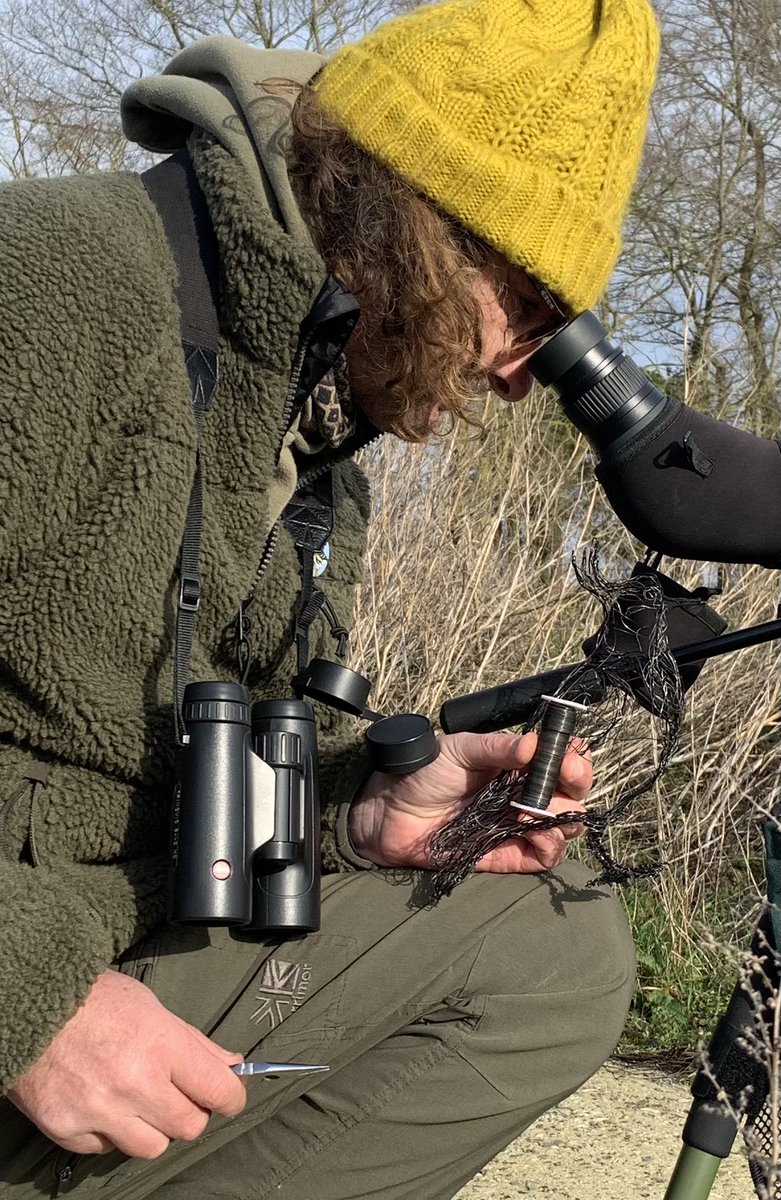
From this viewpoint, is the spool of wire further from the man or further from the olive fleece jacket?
the olive fleece jacket

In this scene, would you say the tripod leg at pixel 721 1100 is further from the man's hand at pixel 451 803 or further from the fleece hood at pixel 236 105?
the fleece hood at pixel 236 105

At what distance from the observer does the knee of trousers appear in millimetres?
1709

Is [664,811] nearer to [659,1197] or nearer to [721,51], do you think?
[659,1197]

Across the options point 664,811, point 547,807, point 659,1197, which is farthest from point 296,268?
point 664,811

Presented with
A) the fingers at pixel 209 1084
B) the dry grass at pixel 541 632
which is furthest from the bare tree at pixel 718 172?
the fingers at pixel 209 1084

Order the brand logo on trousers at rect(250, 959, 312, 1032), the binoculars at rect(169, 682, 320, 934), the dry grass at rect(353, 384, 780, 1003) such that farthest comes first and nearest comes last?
the dry grass at rect(353, 384, 780, 1003)
the brand logo on trousers at rect(250, 959, 312, 1032)
the binoculars at rect(169, 682, 320, 934)

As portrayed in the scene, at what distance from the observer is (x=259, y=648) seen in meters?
1.86

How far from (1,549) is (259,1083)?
0.74m

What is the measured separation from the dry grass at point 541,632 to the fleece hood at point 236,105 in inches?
72.6

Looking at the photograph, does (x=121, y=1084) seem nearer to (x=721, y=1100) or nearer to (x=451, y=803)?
(x=451, y=803)

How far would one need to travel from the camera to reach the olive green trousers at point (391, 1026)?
1.68 m

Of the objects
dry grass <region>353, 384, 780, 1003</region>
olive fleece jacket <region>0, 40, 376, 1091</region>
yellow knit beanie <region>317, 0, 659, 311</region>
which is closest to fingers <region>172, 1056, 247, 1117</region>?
olive fleece jacket <region>0, 40, 376, 1091</region>

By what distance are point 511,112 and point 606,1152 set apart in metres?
A: 1.94

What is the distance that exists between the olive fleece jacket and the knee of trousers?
45cm
